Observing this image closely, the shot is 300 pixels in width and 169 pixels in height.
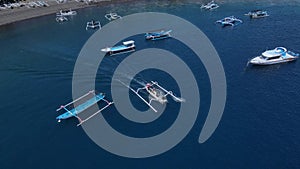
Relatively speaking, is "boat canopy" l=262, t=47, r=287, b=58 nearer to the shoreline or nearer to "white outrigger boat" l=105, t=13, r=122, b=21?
"white outrigger boat" l=105, t=13, r=122, b=21

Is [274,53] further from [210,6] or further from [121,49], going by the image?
[210,6]

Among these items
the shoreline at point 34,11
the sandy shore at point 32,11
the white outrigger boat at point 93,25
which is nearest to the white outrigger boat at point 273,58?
the white outrigger boat at point 93,25

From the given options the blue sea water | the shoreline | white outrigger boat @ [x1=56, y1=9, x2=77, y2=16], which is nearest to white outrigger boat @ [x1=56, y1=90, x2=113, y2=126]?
the blue sea water

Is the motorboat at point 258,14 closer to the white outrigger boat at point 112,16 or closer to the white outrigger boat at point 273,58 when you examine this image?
the white outrigger boat at point 273,58

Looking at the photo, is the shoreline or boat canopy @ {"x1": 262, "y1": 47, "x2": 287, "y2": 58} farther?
the shoreline

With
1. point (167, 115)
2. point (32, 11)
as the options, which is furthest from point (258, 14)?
point (32, 11)

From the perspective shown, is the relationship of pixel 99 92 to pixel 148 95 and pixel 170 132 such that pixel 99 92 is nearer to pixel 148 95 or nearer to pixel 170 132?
pixel 148 95

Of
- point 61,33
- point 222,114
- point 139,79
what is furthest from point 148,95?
point 61,33
